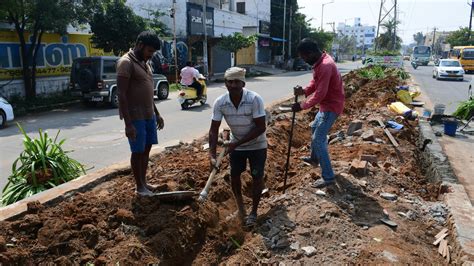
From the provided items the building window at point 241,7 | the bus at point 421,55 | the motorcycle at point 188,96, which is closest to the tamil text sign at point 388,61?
the motorcycle at point 188,96

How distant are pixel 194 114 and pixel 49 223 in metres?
9.07

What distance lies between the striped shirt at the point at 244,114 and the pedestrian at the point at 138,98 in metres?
0.78

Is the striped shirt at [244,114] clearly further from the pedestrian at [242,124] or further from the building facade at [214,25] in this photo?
the building facade at [214,25]

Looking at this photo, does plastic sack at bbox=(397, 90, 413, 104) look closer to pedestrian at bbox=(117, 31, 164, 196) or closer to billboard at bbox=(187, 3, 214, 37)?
pedestrian at bbox=(117, 31, 164, 196)

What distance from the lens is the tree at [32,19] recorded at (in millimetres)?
12844

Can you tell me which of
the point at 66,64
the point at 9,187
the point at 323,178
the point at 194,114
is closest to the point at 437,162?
the point at 323,178

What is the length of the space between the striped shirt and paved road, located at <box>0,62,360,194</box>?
2886 millimetres

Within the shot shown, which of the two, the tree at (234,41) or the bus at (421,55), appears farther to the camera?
the bus at (421,55)

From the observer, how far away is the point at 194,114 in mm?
12453

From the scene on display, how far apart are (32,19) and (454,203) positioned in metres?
14.4

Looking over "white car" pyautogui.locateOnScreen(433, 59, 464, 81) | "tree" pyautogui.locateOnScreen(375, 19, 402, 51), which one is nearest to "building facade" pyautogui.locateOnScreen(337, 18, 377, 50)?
"tree" pyautogui.locateOnScreen(375, 19, 402, 51)

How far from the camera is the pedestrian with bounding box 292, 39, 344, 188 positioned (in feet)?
14.8

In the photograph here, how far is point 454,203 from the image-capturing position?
14.2 ft

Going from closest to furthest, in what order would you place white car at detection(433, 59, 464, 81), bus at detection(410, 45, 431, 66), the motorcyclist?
1. the motorcyclist
2. white car at detection(433, 59, 464, 81)
3. bus at detection(410, 45, 431, 66)
